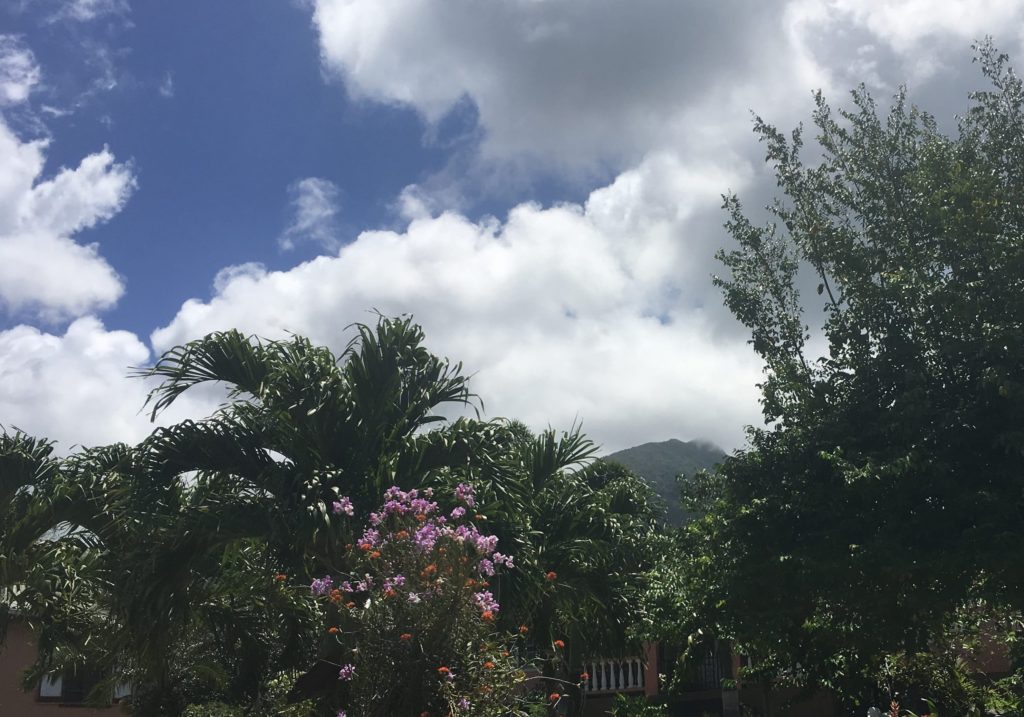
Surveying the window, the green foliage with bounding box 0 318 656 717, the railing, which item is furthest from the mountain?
the green foliage with bounding box 0 318 656 717

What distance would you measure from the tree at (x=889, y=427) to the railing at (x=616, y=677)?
37.4ft

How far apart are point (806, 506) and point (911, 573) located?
5.72 feet

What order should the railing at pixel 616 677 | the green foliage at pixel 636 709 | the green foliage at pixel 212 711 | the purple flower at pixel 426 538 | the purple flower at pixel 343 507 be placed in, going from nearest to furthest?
the purple flower at pixel 426 538
the purple flower at pixel 343 507
the green foliage at pixel 212 711
the green foliage at pixel 636 709
the railing at pixel 616 677

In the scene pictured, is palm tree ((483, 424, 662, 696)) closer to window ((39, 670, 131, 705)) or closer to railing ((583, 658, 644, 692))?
railing ((583, 658, 644, 692))

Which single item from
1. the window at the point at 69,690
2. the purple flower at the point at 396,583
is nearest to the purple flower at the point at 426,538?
the purple flower at the point at 396,583

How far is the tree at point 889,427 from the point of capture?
1227 cm

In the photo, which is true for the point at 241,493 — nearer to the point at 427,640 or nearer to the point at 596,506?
the point at 427,640

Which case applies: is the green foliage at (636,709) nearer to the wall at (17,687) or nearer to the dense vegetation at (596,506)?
the dense vegetation at (596,506)

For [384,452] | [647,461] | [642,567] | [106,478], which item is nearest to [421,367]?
[384,452]

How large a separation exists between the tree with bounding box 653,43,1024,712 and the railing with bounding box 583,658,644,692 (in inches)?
449

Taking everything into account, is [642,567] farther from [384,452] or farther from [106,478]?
[106,478]

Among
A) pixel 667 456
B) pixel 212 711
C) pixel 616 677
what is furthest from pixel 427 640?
pixel 667 456

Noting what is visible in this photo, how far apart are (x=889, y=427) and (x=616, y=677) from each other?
55.7 feet

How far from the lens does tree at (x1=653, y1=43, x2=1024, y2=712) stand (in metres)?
12.3
